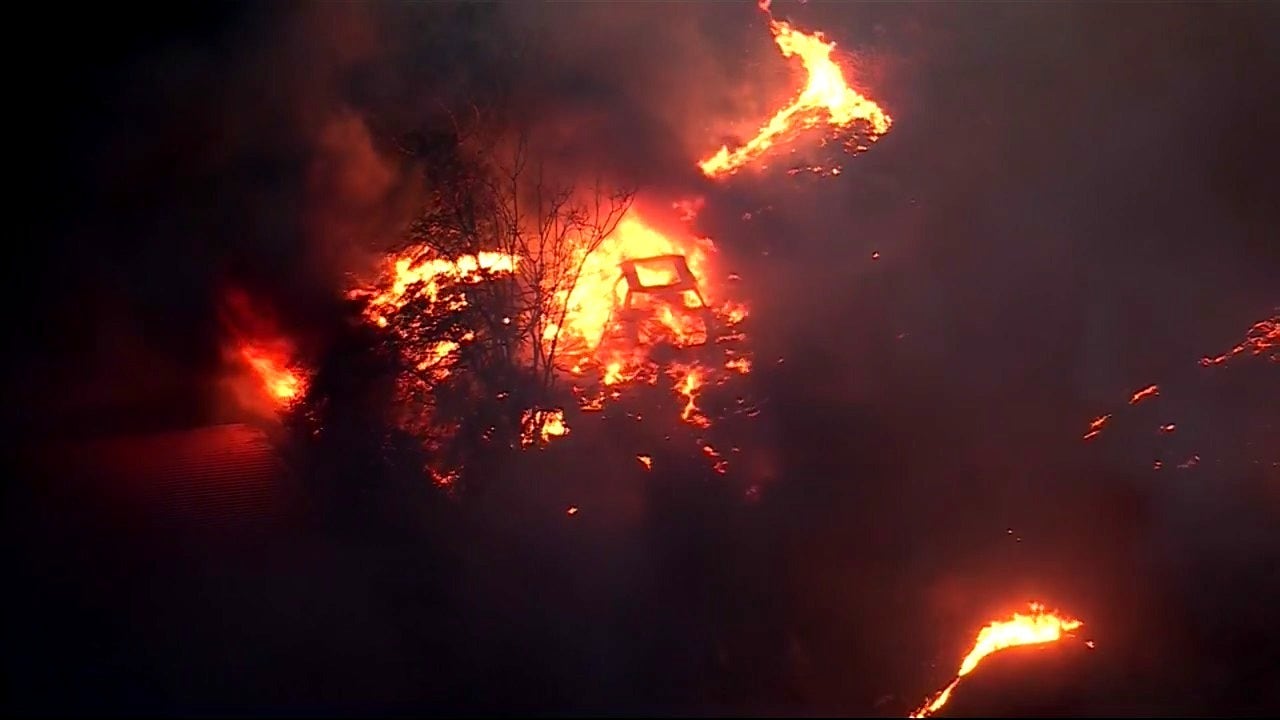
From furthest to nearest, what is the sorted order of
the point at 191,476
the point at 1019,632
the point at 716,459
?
the point at 191,476
the point at 716,459
the point at 1019,632

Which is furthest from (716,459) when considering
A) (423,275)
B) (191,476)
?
(191,476)

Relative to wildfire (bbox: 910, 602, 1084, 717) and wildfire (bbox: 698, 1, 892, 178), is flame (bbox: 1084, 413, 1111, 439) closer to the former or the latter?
wildfire (bbox: 910, 602, 1084, 717)

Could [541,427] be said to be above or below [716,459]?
above

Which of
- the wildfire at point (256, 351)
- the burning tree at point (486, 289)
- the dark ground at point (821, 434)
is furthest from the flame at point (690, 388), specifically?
the wildfire at point (256, 351)

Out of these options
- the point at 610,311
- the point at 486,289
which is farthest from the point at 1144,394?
the point at 486,289

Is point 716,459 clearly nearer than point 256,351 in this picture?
Yes

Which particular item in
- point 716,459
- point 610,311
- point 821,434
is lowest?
point 716,459

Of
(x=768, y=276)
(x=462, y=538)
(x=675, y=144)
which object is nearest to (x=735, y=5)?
(x=675, y=144)

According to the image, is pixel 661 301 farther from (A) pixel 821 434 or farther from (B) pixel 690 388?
(A) pixel 821 434

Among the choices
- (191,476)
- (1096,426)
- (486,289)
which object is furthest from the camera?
(486,289)
